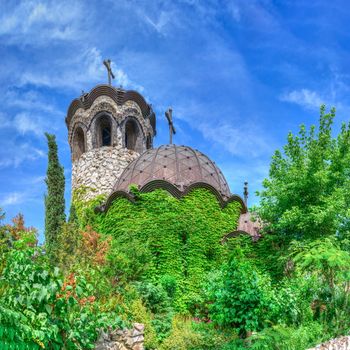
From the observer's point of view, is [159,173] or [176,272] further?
[159,173]

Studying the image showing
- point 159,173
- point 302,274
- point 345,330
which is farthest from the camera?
point 159,173

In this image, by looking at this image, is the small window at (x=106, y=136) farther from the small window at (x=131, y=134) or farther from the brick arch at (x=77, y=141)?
the brick arch at (x=77, y=141)

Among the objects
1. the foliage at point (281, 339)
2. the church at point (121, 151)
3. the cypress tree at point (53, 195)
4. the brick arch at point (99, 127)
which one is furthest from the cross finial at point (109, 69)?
the foliage at point (281, 339)

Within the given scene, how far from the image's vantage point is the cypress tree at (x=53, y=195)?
18047 millimetres

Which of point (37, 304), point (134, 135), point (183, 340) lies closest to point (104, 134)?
point (134, 135)

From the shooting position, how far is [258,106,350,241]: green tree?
1505cm

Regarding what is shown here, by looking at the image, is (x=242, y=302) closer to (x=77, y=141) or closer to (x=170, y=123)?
(x=170, y=123)

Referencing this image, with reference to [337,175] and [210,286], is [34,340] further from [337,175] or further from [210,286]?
[337,175]

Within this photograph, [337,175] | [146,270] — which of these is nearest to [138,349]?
[146,270]

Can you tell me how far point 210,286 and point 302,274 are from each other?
290 cm

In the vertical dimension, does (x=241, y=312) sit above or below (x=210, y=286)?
below

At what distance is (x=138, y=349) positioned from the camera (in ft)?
35.9

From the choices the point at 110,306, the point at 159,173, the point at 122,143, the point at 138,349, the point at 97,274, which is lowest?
the point at 138,349

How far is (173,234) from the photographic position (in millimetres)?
15328
